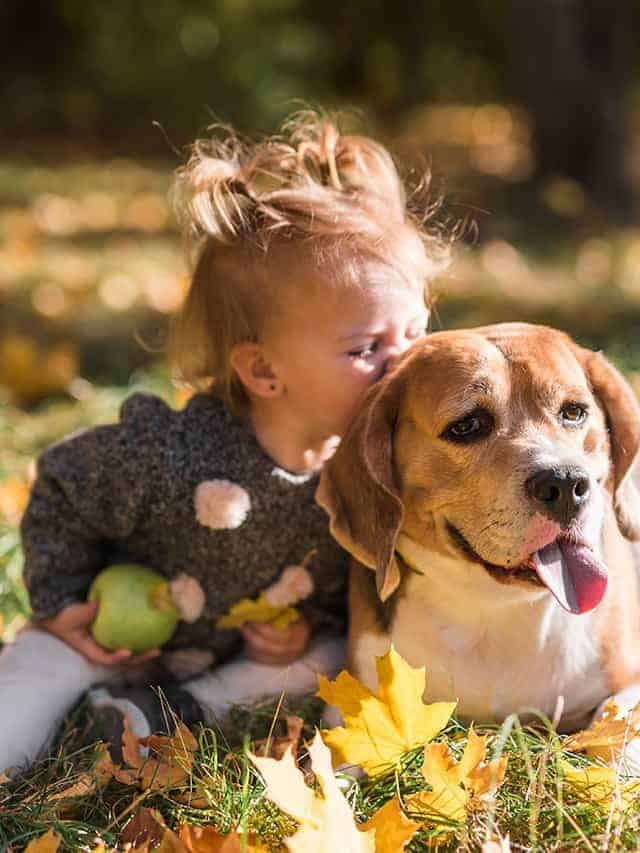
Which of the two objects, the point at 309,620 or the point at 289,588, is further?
the point at 309,620

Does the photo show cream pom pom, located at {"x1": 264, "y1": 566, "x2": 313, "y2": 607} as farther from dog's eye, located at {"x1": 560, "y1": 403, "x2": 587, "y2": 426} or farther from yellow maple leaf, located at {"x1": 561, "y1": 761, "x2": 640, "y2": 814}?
yellow maple leaf, located at {"x1": 561, "y1": 761, "x2": 640, "y2": 814}

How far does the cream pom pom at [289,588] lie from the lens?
3.52m

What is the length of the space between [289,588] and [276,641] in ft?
0.56

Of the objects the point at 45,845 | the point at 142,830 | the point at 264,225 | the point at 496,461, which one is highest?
the point at 264,225

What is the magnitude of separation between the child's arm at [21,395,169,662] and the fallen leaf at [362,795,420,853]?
140 centimetres

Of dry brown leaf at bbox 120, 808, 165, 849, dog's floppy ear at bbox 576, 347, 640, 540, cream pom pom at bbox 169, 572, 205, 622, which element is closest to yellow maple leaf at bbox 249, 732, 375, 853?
dry brown leaf at bbox 120, 808, 165, 849

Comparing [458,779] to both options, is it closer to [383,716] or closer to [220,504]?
[383,716]

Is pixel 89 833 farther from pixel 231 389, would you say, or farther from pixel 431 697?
pixel 231 389

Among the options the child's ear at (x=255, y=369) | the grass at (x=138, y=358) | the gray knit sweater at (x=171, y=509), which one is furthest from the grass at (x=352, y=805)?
the child's ear at (x=255, y=369)

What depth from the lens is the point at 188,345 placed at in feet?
12.4

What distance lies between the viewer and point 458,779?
2.37 meters

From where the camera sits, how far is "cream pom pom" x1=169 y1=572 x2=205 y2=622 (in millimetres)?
3488

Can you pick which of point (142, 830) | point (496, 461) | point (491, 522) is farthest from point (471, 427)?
point (142, 830)

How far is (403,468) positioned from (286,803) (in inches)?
38.8
